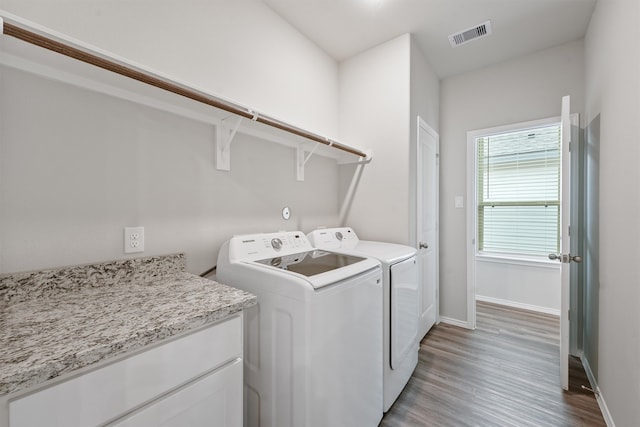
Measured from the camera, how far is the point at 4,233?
3.09ft

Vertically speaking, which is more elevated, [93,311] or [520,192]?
[520,192]

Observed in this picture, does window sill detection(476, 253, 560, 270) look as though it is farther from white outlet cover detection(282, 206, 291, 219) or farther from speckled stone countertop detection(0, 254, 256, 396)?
speckled stone countertop detection(0, 254, 256, 396)

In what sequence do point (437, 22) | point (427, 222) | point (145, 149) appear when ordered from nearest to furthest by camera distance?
1. point (145, 149)
2. point (437, 22)
3. point (427, 222)

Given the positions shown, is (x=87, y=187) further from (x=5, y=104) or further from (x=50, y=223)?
(x=5, y=104)

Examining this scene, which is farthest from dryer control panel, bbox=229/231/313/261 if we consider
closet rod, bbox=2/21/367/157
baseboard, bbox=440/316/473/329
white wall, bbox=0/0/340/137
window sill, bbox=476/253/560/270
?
window sill, bbox=476/253/560/270

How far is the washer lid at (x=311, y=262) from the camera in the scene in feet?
4.46

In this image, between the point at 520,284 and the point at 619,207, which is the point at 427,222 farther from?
the point at 520,284

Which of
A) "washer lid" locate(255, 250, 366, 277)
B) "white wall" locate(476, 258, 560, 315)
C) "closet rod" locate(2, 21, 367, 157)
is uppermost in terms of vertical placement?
"closet rod" locate(2, 21, 367, 157)

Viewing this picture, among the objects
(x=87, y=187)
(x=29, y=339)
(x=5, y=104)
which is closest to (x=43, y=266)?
(x=87, y=187)

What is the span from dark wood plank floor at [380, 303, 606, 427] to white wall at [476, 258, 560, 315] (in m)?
0.58

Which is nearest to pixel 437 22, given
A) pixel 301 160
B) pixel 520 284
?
pixel 301 160

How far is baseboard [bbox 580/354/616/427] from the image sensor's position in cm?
151

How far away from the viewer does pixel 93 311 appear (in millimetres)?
862

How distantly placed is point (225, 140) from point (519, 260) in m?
3.63
